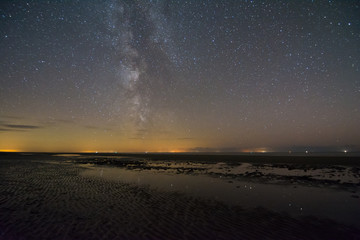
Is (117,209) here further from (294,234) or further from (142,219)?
(294,234)

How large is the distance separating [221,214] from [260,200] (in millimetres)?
4287

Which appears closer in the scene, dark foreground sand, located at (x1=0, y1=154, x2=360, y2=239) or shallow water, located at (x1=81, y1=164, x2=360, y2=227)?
dark foreground sand, located at (x1=0, y1=154, x2=360, y2=239)

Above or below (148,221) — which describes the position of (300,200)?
below

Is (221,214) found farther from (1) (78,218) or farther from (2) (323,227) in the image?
(1) (78,218)

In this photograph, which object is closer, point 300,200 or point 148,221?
point 148,221

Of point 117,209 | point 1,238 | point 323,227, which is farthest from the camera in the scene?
point 117,209

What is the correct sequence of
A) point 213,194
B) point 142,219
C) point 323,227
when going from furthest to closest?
point 213,194
point 142,219
point 323,227

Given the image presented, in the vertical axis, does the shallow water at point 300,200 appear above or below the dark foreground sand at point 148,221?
below

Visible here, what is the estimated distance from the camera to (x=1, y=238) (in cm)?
669

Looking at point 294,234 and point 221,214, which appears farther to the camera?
point 221,214

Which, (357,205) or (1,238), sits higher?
(1,238)

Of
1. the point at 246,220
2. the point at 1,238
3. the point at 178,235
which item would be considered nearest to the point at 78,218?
the point at 1,238

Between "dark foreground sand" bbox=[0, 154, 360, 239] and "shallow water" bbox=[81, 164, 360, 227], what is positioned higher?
"dark foreground sand" bbox=[0, 154, 360, 239]

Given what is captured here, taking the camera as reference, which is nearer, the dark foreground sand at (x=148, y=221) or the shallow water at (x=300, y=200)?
the dark foreground sand at (x=148, y=221)
